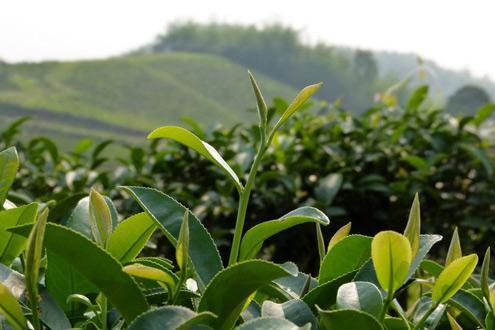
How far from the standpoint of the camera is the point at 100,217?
0.76m

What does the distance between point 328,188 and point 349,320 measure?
7.06 feet

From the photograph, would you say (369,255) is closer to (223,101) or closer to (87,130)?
(87,130)

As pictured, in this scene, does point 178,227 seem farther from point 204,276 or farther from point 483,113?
point 483,113

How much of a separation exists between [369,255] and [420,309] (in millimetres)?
106

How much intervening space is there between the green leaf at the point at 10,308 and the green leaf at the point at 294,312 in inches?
8.9

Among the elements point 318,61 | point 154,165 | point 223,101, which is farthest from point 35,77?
point 154,165

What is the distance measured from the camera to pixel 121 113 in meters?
35.6

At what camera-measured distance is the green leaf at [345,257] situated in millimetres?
828

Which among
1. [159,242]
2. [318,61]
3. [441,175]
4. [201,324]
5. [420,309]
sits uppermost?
[201,324]

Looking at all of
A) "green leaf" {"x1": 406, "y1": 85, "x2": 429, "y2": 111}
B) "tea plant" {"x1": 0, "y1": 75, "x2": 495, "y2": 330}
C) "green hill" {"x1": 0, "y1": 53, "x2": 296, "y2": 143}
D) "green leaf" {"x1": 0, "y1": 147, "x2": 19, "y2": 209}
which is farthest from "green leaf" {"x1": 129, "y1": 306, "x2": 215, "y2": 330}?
"green hill" {"x1": 0, "y1": 53, "x2": 296, "y2": 143}

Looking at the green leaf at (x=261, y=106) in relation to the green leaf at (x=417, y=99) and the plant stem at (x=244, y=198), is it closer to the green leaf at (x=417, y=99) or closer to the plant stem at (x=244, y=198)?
the plant stem at (x=244, y=198)

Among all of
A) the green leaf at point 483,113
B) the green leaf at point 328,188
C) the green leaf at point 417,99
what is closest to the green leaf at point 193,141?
the green leaf at point 328,188

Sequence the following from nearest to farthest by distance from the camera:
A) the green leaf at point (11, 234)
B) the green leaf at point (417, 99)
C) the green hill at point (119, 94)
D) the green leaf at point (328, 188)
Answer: the green leaf at point (11, 234)
the green leaf at point (328, 188)
the green leaf at point (417, 99)
the green hill at point (119, 94)

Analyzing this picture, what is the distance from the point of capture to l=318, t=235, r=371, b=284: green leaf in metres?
0.83
